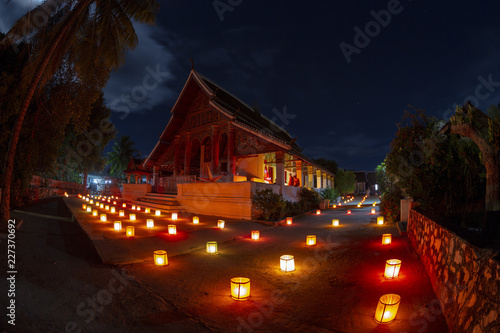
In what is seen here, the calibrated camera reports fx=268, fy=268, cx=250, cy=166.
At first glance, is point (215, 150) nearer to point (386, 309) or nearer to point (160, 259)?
point (160, 259)

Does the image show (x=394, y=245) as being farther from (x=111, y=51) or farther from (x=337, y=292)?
(x=111, y=51)

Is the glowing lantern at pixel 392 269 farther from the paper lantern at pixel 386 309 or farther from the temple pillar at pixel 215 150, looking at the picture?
the temple pillar at pixel 215 150

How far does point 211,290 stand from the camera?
4766mm

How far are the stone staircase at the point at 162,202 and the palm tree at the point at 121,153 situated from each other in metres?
30.0

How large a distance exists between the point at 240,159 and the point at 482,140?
1496 centimetres

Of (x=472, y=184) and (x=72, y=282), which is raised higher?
(x=472, y=184)

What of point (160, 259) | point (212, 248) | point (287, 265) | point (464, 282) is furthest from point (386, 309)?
point (212, 248)

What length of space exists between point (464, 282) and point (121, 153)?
5052 centimetres

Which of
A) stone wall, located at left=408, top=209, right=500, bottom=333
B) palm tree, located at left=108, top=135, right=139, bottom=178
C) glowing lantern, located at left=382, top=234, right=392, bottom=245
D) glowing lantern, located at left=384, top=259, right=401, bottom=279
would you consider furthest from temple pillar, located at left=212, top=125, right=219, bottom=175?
palm tree, located at left=108, top=135, right=139, bottom=178

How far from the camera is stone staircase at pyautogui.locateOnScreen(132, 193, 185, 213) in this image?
51.8 ft

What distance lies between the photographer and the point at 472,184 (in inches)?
263

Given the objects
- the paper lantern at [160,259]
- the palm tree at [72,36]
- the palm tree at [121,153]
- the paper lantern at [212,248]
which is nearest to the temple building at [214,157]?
the paper lantern at [212,248]

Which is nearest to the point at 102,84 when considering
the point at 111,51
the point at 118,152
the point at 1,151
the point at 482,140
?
the point at 111,51

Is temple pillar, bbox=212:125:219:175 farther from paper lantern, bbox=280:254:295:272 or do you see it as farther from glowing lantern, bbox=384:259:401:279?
glowing lantern, bbox=384:259:401:279
